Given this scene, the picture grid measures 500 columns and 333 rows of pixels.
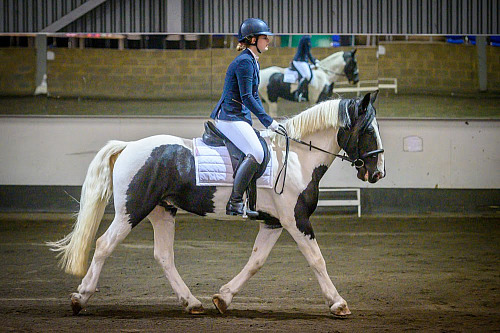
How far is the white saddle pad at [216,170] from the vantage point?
19.4ft

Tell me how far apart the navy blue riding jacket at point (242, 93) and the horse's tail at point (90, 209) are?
91 centimetres

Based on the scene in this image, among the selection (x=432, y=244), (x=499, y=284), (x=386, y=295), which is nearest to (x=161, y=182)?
(x=386, y=295)

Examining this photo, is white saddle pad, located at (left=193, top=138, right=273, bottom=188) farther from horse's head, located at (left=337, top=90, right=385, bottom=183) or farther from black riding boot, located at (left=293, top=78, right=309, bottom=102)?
black riding boot, located at (left=293, top=78, right=309, bottom=102)

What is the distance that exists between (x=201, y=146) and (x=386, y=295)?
202 centimetres

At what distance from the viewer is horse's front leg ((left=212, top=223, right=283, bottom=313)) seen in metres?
5.88

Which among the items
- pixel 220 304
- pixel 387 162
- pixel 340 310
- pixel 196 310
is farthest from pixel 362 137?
pixel 387 162

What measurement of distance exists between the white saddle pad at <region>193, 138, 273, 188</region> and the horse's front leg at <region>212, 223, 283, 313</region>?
440mm

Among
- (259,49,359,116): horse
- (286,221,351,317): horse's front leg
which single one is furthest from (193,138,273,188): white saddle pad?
(259,49,359,116): horse

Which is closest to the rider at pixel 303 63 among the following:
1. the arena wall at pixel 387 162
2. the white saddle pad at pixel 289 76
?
the white saddle pad at pixel 289 76

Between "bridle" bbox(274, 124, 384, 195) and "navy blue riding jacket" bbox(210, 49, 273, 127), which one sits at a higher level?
"navy blue riding jacket" bbox(210, 49, 273, 127)

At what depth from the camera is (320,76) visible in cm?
1275

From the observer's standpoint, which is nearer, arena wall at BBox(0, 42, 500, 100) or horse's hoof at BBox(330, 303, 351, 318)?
horse's hoof at BBox(330, 303, 351, 318)

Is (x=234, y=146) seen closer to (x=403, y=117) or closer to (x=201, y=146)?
(x=201, y=146)

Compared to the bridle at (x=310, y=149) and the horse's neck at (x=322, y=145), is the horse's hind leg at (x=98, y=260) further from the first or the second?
the horse's neck at (x=322, y=145)
